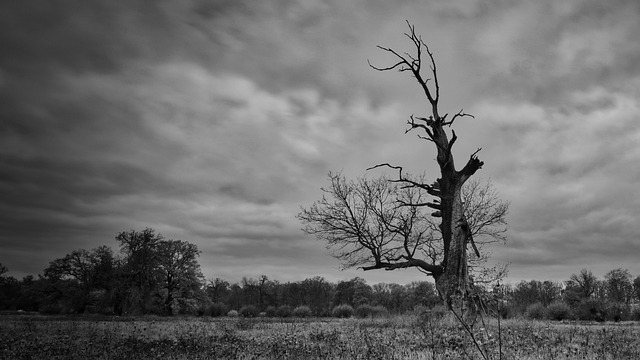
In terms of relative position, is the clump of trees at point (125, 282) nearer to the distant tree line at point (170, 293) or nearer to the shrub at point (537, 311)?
the distant tree line at point (170, 293)

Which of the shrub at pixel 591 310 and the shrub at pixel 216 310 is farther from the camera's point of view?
the shrub at pixel 216 310

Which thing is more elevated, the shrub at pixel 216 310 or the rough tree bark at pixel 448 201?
the rough tree bark at pixel 448 201

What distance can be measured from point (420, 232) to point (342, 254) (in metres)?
4.22

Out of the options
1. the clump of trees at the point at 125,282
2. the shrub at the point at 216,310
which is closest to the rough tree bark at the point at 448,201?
the shrub at the point at 216,310

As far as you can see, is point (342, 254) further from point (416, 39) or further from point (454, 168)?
point (416, 39)

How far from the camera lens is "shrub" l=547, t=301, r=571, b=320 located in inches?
1221

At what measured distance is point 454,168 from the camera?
64.0 feet

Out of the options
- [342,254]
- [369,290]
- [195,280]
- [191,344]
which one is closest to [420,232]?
[342,254]

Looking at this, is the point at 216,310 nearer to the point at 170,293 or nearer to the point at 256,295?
the point at 170,293

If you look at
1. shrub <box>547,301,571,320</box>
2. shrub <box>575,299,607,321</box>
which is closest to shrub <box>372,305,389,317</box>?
shrub <box>547,301,571,320</box>

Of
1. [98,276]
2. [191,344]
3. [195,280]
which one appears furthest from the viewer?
[98,276]

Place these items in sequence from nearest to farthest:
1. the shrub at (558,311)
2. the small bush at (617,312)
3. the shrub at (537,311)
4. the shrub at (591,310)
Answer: the shrub at (537,311) < the shrub at (558,311) < the shrub at (591,310) < the small bush at (617,312)

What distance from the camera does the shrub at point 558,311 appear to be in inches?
1221

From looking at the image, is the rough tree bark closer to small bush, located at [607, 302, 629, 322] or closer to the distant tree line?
the distant tree line
